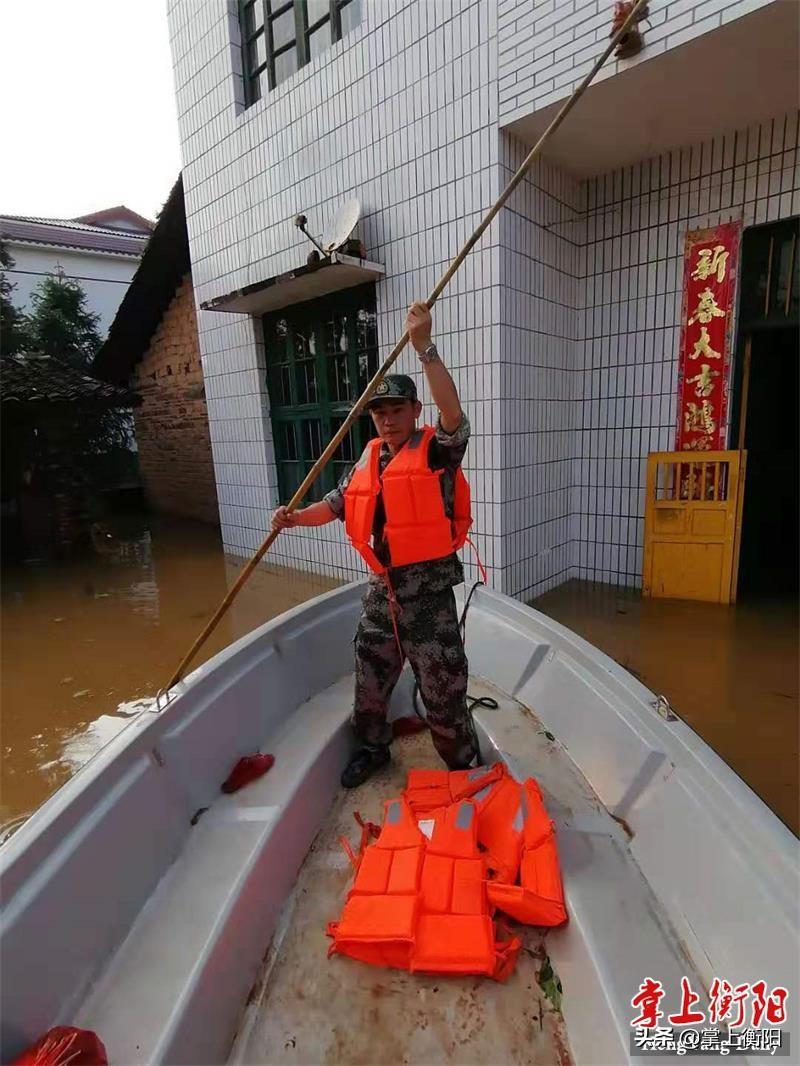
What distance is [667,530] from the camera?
396cm

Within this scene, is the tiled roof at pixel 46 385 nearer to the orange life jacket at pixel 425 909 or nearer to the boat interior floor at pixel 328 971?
the boat interior floor at pixel 328 971

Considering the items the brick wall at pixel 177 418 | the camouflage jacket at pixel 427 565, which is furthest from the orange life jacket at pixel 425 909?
the brick wall at pixel 177 418

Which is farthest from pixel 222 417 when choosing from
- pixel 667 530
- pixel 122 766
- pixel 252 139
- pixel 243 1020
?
pixel 243 1020

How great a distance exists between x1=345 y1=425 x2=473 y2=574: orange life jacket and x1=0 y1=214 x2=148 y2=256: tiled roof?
47.3 feet

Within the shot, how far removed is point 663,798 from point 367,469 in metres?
1.33

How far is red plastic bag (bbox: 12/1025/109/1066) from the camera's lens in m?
1.01

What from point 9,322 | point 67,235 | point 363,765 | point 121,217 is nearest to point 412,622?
point 363,765

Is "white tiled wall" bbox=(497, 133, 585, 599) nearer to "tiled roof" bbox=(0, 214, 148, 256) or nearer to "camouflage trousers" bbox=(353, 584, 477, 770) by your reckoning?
"camouflage trousers" bbox=(353, 584, 477, 770)

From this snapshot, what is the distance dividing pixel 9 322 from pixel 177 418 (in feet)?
11.6

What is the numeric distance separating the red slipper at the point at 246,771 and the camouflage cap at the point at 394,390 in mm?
1274

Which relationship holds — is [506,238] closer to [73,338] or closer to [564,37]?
[564,37]

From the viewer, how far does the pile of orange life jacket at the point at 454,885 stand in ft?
4.46

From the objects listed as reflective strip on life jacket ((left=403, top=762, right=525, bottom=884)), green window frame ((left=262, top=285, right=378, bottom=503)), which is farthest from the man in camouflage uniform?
green window frame ((left=262, top=285, right=378, bottom=503))

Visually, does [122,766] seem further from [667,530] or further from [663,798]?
[667,530]
